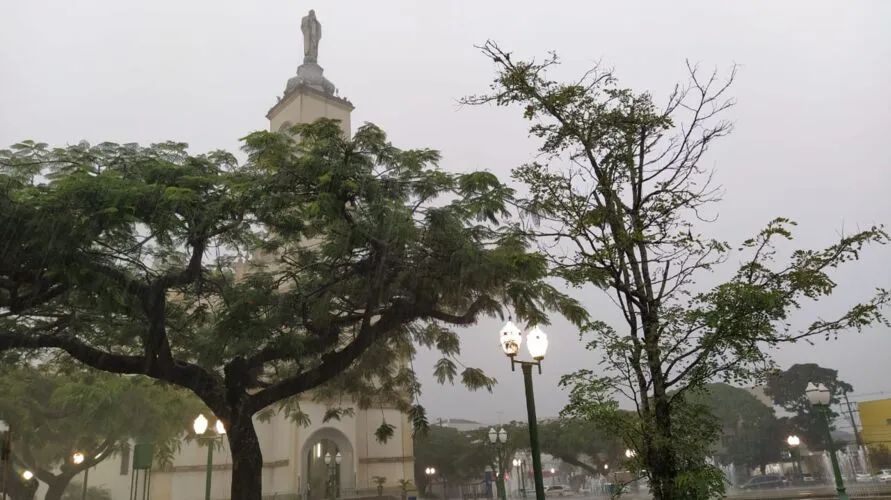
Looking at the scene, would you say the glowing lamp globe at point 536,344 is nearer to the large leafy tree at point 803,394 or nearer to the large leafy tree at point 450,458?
the large leafy tree at point 450,458

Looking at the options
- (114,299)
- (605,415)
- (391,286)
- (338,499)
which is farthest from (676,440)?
(338,499)

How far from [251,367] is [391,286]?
3.99 meters

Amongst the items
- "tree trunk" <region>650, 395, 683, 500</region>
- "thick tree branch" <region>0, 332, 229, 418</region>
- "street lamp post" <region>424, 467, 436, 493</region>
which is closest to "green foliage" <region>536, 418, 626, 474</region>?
"street lamp post" <region>424, 467, 436, 493</region>

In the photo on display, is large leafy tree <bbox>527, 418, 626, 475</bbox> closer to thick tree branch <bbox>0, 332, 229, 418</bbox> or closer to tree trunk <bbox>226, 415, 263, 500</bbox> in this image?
tree trunk <bbox>226, 415, 263, 500</bbox>

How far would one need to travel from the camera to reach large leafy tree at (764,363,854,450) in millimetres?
50875

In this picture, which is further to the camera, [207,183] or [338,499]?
[338,499]

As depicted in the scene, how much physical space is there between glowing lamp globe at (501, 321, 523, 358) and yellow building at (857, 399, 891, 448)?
42925 mm

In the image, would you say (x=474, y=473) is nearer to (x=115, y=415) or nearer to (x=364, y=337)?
(x=115, y=415)

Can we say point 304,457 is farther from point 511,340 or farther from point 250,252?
point 511,340

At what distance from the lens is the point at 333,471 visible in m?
33.3

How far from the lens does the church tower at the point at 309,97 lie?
36.4 m

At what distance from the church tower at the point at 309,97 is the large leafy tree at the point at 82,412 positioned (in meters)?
17.1

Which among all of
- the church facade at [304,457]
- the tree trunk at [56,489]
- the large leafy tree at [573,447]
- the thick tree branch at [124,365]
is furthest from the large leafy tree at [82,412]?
the large leafy tree at [573,447]

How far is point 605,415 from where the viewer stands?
5.50 meters
